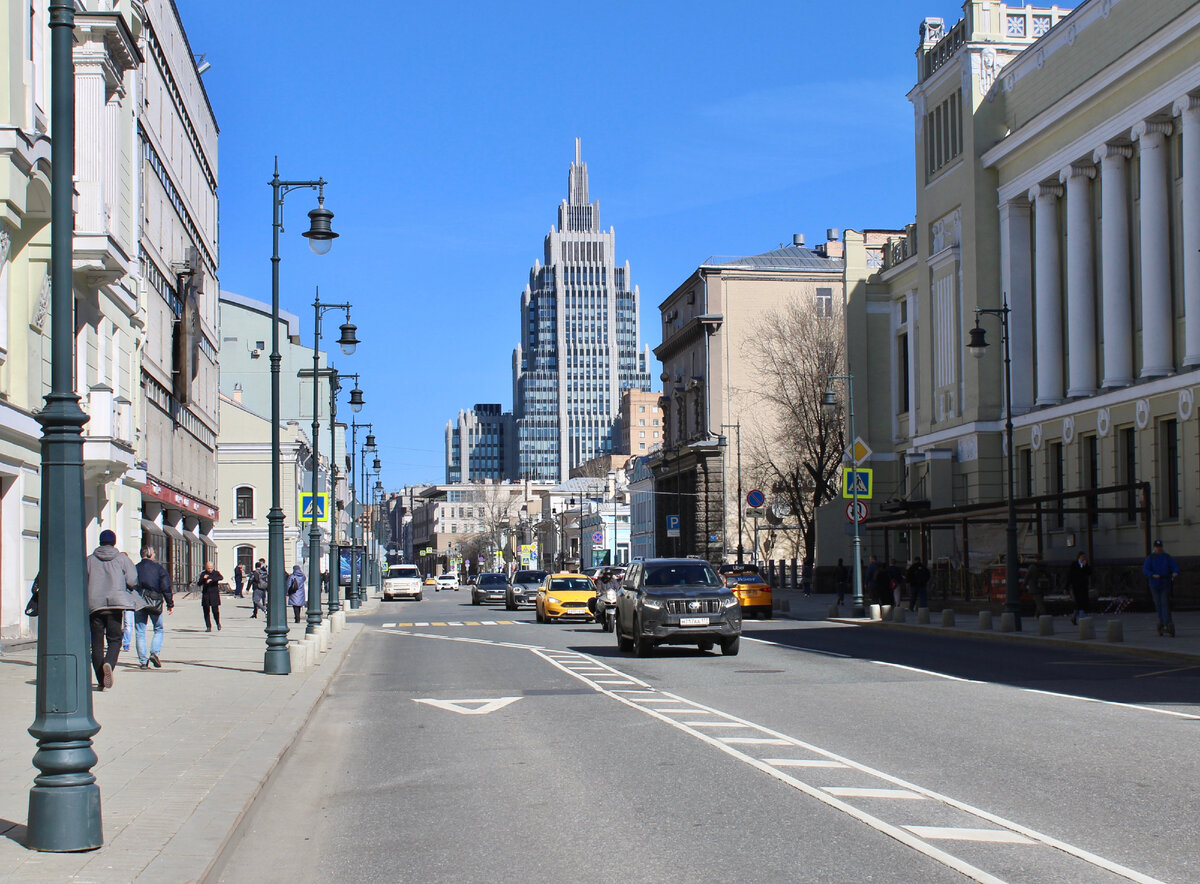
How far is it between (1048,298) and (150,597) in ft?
122

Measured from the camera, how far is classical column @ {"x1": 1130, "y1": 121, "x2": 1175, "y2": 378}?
41.7 m

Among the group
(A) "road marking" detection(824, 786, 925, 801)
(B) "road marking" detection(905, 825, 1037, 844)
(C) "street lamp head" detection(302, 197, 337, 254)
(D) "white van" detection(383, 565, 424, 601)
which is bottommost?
(D) "white van" detection(383, 565, 424, 601)

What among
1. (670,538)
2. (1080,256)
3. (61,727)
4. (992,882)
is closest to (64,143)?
(61,727)

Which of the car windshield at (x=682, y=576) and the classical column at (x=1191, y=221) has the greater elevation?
the classical column at (x=1191, y=221)

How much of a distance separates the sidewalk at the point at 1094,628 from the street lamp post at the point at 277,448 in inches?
580

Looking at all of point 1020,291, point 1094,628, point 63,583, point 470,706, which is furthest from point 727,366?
point 63,583

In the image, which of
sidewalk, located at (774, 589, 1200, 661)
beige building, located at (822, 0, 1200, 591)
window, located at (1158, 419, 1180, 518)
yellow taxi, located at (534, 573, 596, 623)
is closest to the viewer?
sidewalk, located at (774, 589, 1200, 661)

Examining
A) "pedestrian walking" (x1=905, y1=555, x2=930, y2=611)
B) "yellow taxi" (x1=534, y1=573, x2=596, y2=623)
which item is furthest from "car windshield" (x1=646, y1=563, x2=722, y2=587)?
"pedestrian walking" (x1=905, y1=555, x2=930, y2=611)

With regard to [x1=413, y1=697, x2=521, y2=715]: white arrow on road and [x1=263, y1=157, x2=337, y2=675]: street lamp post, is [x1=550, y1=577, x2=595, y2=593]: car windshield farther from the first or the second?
[x1=413, y1=697, x2=521, y2=715]: white arrow on road

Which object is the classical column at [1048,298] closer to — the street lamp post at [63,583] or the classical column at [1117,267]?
the classical column at [1117,267]

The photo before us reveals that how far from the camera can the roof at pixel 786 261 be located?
94.8 meters

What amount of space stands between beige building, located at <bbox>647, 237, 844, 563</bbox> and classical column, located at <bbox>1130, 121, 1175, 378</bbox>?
4799 centimetres

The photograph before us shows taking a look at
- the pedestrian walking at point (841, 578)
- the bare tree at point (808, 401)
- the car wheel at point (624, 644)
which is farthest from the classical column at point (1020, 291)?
the car wheel at point (624, 644)

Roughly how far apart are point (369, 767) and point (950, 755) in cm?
492
